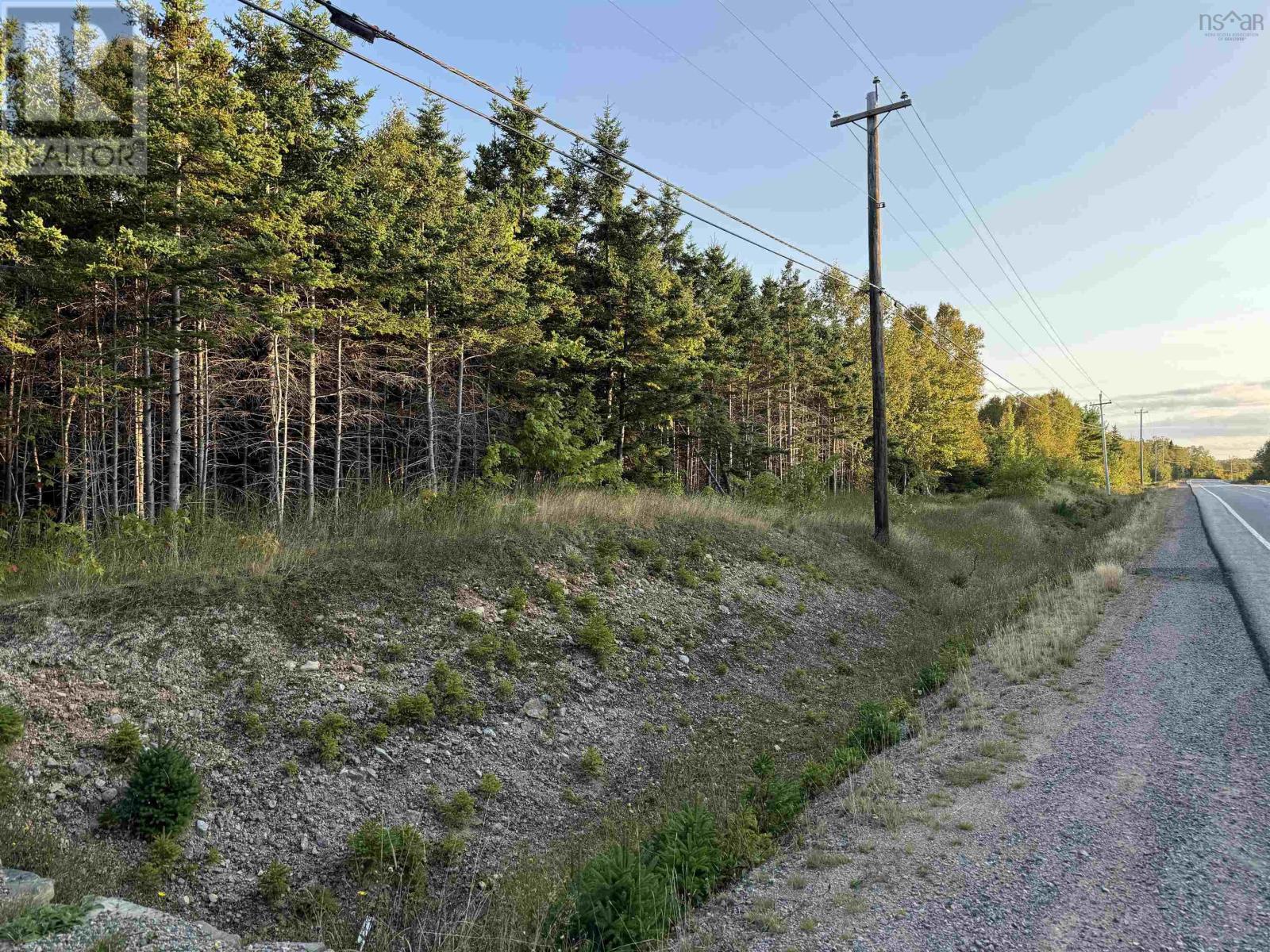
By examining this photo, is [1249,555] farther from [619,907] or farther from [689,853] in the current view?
[619,907]

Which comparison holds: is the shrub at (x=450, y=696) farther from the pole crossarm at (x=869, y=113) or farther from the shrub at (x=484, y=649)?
the pole crossarm at (x=869, y=113)

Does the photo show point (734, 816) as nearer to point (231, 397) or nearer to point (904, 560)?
point (904, 560)

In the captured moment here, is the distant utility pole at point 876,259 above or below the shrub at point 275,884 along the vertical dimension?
above

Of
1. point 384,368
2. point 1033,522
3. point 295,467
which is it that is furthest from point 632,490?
point 1033,522

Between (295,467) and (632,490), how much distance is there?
1232 centimetres

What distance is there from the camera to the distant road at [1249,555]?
34.2 ft

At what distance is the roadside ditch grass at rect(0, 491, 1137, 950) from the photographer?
189 inches

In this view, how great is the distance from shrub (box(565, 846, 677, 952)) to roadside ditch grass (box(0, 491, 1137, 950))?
0.06 feet

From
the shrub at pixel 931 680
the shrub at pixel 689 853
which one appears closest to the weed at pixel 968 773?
the shrub at pixel 689 853

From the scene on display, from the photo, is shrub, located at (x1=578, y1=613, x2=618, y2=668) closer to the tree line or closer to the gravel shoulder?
the gravel shoulder

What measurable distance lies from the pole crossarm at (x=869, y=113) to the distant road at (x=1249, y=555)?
44.5 feet

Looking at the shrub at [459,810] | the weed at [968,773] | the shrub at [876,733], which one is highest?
the weed at [968,773]

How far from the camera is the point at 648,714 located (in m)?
8.74

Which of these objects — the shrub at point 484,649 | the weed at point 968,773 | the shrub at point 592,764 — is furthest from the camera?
the shrub at point 484,649
